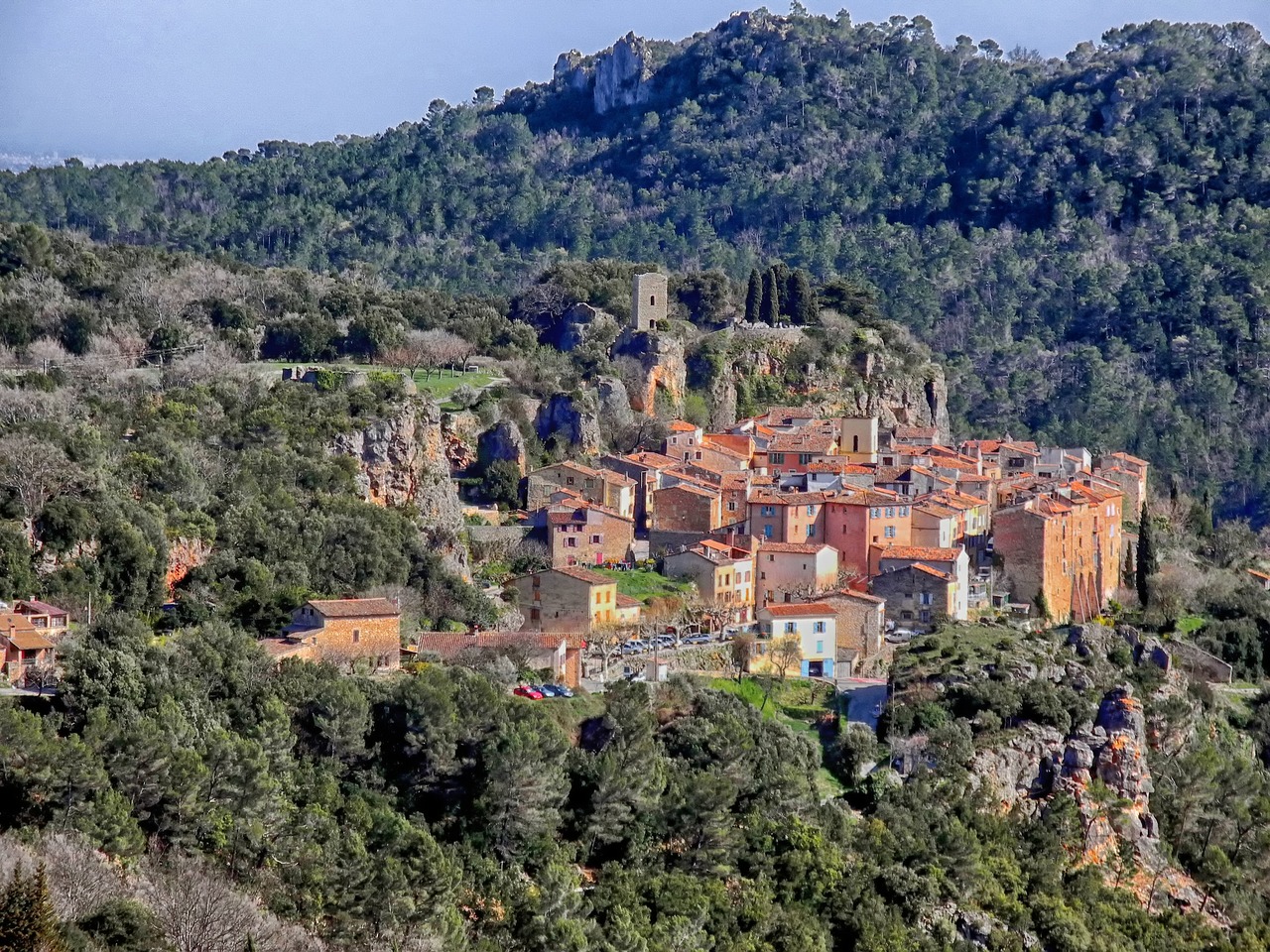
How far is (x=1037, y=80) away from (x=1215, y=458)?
3375 centimetres

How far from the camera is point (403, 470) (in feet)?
149

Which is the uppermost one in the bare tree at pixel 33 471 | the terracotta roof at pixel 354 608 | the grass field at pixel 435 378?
the bare tree at pixel 33 471

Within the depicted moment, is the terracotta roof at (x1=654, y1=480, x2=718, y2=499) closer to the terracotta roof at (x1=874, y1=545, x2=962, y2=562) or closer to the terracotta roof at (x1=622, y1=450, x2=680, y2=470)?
the terracotta roof at (x1=622, y1=450, x2=680, y2=470)

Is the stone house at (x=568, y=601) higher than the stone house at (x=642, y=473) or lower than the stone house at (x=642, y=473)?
lower

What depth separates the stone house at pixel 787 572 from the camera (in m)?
44.8

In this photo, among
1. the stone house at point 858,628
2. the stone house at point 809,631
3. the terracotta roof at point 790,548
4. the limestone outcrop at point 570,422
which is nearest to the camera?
the stone house at point 809,631

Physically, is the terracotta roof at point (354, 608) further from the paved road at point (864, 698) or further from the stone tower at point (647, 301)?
the stone tower at point (647, 301)

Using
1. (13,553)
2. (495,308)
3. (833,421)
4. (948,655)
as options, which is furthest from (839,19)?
(13,553)

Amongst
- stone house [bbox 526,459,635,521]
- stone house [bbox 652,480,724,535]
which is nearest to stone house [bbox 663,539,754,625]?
stone house [bbox 652,480,724,535]

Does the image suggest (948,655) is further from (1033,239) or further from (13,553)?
(1033,239)

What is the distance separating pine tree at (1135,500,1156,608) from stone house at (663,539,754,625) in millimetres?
10276

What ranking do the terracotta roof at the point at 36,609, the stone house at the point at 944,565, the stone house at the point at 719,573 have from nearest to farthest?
1. the terracotta roof at the point at 36,609
2. the stone house at the point at 719,573
3. the stone house at the point at 944,565

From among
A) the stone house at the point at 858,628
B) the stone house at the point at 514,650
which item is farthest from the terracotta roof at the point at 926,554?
the stone house at the point at 514,650

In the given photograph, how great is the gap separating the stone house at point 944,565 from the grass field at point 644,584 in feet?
13.8
